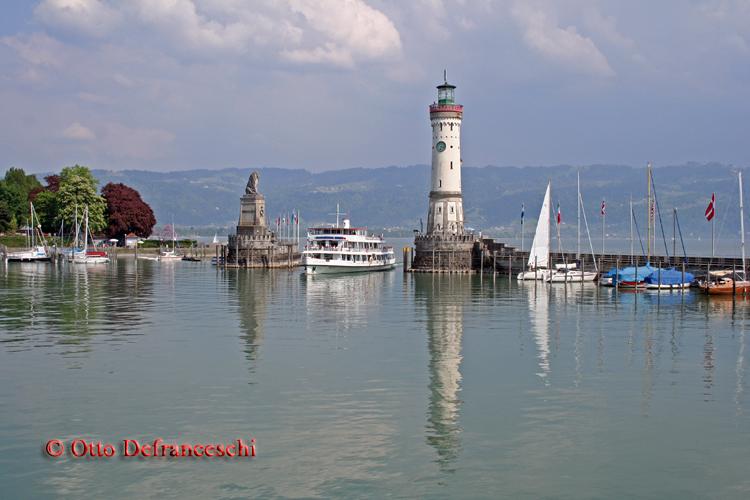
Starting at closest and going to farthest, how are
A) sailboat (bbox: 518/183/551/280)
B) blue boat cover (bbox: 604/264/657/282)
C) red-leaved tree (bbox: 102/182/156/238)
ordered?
blue boat cover (bbox: 604/264/657/282)
sailboat (bbox: 518/183/551/280)
red-leaved tree (bbox: 102/182/156/238)

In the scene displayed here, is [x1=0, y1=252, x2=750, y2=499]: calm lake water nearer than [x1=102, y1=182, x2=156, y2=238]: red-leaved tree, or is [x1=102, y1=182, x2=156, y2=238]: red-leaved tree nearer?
[x1=0, y1=252, x2=750, y2=499]: calm lake water

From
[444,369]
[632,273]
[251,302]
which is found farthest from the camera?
[632,273]

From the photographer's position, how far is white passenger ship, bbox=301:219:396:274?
8100 centimetres

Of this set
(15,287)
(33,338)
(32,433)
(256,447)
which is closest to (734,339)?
(256,447)

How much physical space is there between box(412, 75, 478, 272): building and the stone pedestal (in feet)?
81.9

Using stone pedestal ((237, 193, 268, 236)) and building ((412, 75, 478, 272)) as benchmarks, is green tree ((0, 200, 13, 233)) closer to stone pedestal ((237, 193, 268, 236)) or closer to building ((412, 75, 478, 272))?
stone pedestal ((237, 193, 268, 236))

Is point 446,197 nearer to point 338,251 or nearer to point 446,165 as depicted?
point 446,165

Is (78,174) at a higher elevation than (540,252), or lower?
higher

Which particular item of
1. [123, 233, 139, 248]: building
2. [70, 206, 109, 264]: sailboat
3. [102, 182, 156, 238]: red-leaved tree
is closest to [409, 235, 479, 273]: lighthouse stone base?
[70, 206, 109, 264]: sailboat

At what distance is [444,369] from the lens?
27.2 meters

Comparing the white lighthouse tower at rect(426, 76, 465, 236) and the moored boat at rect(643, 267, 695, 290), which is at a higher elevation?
the white lighthouse tower at rect(426, 76, 465, 236)

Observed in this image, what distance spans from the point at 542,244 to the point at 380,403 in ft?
190

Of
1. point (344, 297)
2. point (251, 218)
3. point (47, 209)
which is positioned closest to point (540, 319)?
point (344, 297)

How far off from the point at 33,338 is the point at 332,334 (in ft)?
47.7
